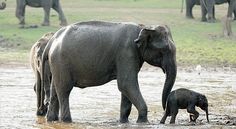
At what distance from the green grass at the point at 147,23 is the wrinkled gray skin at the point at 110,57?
1164 centimetres

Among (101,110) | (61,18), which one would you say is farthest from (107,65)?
(61,18)

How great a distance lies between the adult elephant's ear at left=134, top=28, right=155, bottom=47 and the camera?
1390cm

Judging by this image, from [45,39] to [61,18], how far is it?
18.6 metres

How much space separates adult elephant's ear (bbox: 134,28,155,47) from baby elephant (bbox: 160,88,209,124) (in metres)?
0.92

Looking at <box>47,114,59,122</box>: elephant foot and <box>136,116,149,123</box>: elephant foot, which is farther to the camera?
<box>47,114,59,122</box>: elephant foot

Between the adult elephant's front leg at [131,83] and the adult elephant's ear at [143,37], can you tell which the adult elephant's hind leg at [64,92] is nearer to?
the adult elephant's front leg at [131,83]

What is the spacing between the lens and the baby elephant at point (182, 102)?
1394cm

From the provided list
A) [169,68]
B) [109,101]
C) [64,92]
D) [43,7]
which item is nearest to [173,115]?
[169,68]

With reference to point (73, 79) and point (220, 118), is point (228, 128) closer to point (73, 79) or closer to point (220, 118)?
point (220, 118)

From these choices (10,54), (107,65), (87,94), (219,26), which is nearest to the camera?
(107,65)

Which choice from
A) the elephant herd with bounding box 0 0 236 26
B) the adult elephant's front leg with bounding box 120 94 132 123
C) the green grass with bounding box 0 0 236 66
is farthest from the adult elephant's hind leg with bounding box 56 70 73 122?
the elephant herd with bounding box 0 0 236 26

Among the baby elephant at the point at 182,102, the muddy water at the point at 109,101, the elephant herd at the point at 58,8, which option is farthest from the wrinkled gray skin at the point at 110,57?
the elephant herd at the point at 58,8

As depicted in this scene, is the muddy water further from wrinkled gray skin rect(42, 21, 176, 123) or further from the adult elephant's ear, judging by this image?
the adult elephant's ear

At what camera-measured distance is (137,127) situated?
44.2 feet
